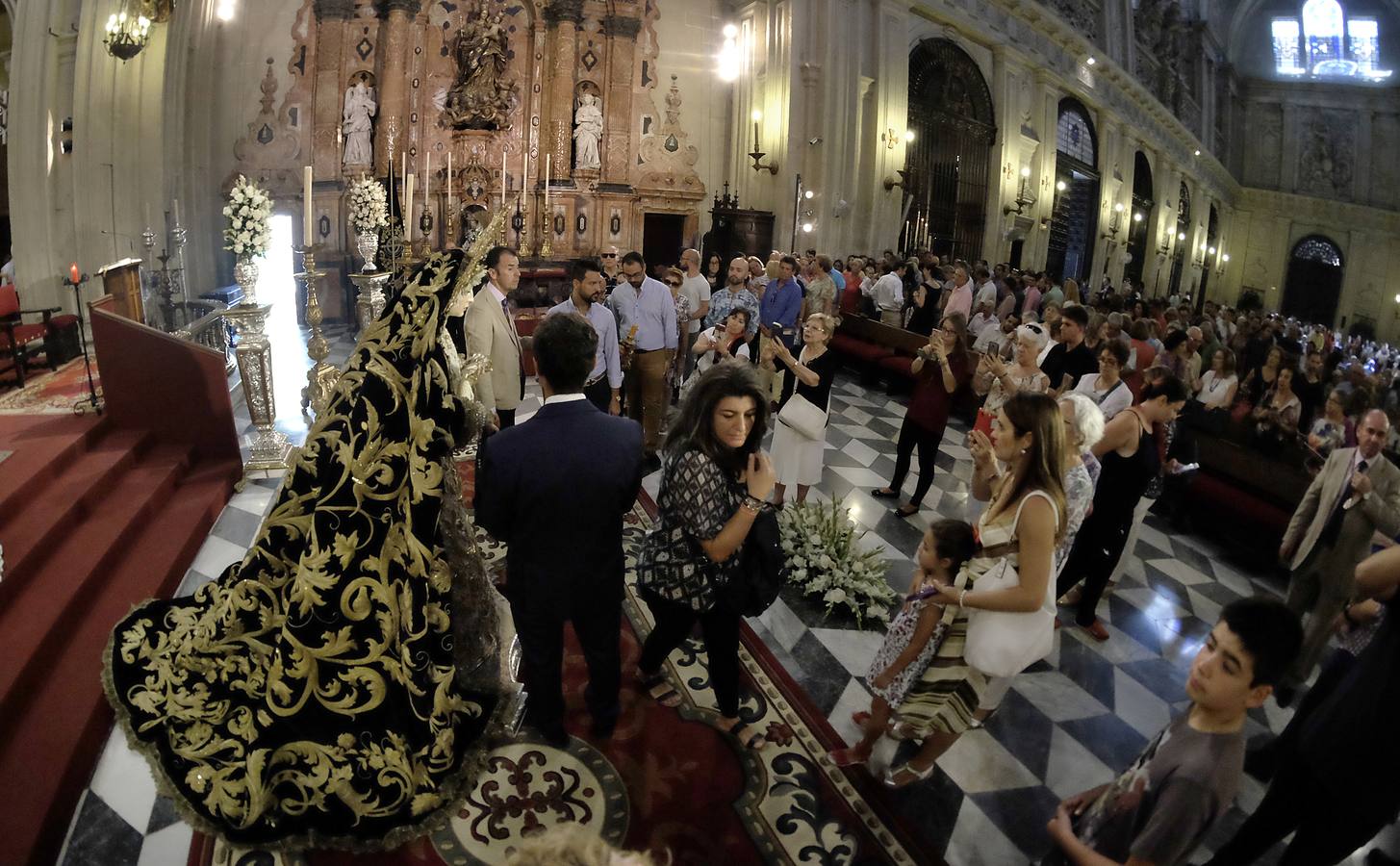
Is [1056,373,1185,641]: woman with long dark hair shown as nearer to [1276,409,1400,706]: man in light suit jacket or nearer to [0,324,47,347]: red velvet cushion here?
[1276,409,1400,706]: man in light suit jacket

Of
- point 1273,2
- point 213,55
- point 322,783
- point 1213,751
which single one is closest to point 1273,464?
point 1213,751

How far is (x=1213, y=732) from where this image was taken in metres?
1.64

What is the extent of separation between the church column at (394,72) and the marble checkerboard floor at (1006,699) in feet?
32.2

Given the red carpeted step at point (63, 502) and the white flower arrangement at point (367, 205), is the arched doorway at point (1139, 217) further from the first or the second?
the red carpeted step at point (63, 502)

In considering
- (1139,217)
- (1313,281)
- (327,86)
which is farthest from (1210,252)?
(327,86)

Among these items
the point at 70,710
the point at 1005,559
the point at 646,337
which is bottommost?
the point at 70,710

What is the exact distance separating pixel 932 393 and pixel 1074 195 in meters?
19.2

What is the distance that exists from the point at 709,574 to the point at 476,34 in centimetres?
1337

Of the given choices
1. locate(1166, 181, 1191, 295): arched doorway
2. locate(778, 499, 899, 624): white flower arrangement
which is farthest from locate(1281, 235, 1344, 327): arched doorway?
locate(778, 499, 899, 624): white flower arrangement

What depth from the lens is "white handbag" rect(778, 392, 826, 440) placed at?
15.4 ft

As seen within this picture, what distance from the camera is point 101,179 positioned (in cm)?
774

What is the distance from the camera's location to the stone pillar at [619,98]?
45.3 ft

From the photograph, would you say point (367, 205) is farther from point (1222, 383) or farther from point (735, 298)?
point (1222, 383)

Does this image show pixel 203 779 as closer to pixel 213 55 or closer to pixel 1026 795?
pixel 1026 795
